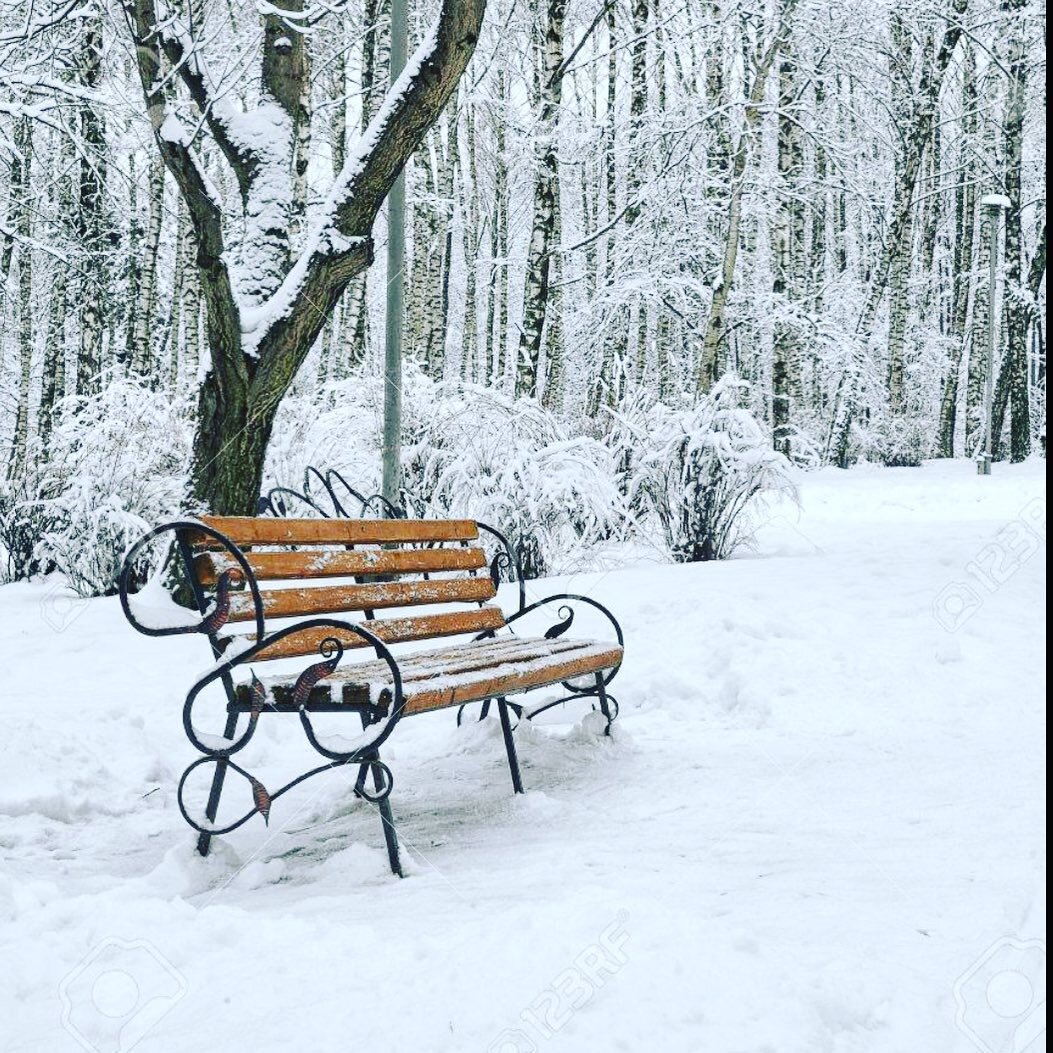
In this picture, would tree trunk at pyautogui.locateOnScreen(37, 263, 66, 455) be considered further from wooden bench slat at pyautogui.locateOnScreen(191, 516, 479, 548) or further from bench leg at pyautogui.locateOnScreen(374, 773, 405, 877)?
bench leg at pyautogui.locateOnScreen(374, 773, 405, 877)

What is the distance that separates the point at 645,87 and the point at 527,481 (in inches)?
422

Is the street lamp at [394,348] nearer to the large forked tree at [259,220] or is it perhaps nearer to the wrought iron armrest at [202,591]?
the large forked tree at [259,220]

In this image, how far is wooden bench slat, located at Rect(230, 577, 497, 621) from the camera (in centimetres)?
341

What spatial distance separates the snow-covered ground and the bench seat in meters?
0.40

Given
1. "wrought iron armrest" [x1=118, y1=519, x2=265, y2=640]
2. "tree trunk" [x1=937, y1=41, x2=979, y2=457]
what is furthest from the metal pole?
"tree trunk" [x1=937, y1=41, x2=979, y2=457]

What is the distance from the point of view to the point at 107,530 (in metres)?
8.35

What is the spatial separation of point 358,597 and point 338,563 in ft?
0.51

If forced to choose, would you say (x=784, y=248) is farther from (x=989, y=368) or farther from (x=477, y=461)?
(x=477, y=461)

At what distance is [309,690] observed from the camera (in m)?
3.04

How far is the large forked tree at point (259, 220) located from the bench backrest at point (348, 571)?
209cm

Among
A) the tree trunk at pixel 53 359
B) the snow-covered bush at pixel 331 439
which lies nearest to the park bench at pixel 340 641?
the snow-covered bush at pixel 331 439

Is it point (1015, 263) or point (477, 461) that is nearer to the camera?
point (477, 461)

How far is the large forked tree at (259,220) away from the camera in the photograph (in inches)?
227

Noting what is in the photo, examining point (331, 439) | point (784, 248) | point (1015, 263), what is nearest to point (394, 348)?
point (331, 439)
